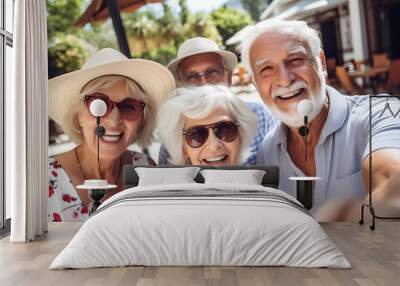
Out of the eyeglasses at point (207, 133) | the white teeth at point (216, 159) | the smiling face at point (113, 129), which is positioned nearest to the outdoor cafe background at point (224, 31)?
the smiling face at point (113, 129)

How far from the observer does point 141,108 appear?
23.4ft

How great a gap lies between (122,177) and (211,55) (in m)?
1.80

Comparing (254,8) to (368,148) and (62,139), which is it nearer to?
(368,148)

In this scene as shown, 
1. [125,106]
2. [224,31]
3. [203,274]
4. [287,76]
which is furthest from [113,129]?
[203,274]

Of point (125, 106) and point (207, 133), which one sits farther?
point (125, 106)

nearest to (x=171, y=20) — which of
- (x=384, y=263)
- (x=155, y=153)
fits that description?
(x=155, y=153)

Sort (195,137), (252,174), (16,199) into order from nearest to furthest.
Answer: (16,199), (252,174), (195,137)

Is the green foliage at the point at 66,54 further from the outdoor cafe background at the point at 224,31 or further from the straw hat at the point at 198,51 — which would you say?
the straw hat at the point at 198,51

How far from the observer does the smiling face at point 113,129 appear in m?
7.08

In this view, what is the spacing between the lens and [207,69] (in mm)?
7094

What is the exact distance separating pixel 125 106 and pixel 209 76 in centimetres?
106

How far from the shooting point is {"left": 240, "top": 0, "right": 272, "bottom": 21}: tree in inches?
281

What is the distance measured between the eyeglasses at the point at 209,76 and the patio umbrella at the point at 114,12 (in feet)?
2.51

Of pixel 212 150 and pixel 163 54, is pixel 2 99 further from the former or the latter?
pixel 212 150
